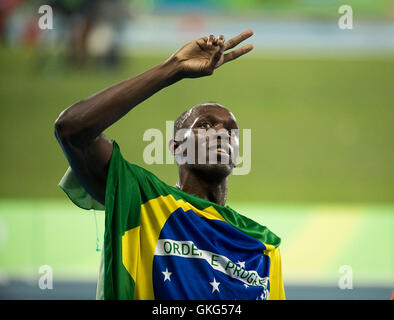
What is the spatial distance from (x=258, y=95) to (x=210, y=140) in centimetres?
690

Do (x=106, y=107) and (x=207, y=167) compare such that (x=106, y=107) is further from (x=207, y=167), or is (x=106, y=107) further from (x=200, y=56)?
(x=207, y=167)

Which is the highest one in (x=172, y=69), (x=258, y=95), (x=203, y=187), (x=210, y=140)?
(x=258, y=95)

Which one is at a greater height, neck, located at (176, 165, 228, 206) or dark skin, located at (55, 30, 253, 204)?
dark skin, located at (55, 30, 253, 204)

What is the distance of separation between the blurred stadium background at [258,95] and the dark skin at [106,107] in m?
5.00

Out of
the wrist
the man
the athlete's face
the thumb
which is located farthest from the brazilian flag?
the thumb

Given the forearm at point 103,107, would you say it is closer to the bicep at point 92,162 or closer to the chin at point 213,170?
the bicep at point 92,162

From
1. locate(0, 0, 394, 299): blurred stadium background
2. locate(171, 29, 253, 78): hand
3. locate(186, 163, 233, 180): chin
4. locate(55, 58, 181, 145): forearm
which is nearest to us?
locate(55, 58, 181, 145): forearm

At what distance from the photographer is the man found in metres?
1.64

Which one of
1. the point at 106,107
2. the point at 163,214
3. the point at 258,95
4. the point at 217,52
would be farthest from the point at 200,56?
the point at 258,95

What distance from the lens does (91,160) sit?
1.70m

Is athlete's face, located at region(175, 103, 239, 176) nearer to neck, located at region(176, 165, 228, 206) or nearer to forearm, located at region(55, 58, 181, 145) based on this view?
neck, located at region(176, 165, 228, 206)

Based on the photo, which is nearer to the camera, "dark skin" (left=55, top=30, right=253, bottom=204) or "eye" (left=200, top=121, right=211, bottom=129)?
"dark skin" (left=55, top=30, right=253, bottom=204)
